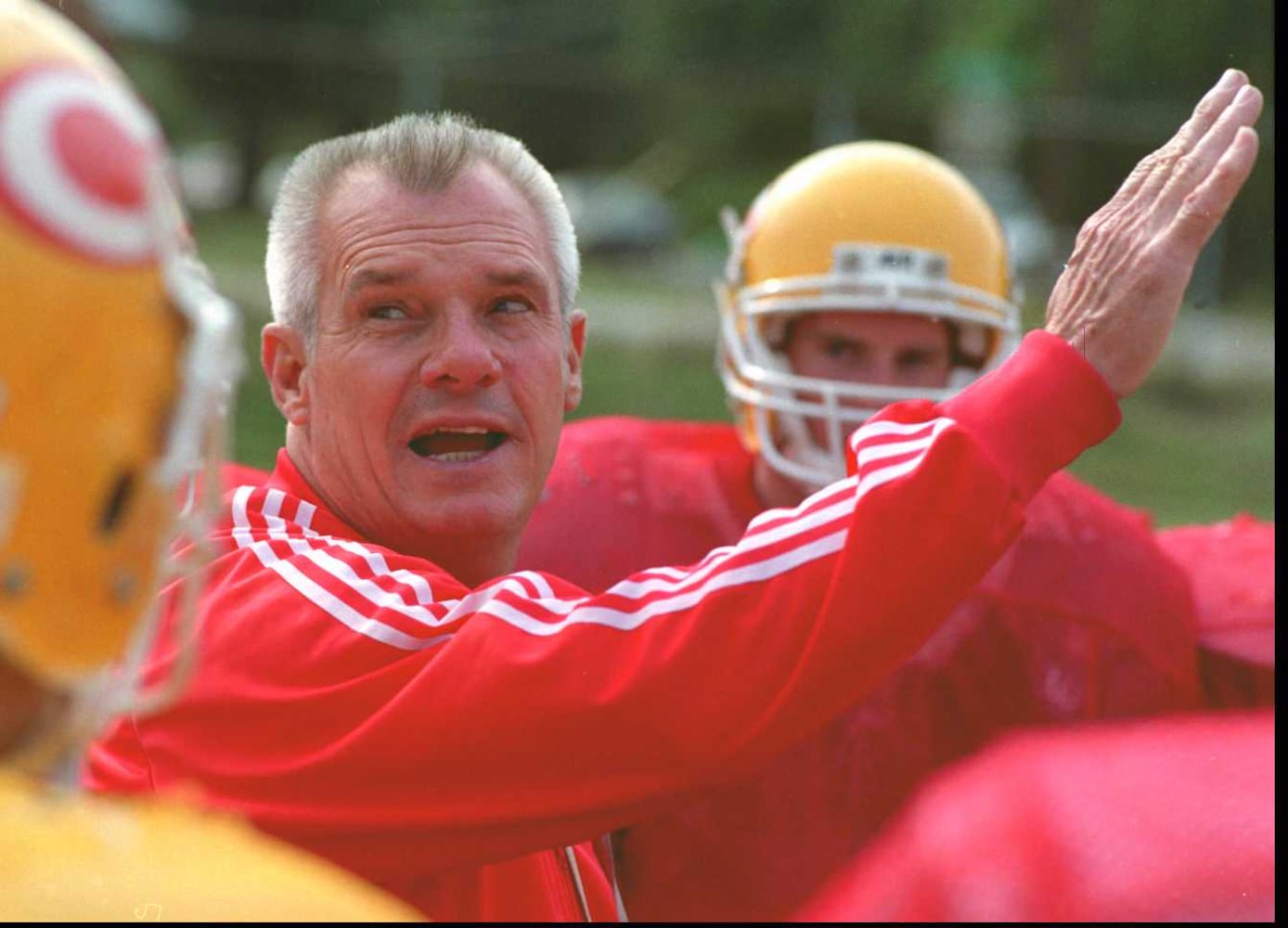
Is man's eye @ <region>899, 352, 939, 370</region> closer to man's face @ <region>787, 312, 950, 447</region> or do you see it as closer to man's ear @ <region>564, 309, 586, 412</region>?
man's face @ <region>787, 312, 950, 447</region>

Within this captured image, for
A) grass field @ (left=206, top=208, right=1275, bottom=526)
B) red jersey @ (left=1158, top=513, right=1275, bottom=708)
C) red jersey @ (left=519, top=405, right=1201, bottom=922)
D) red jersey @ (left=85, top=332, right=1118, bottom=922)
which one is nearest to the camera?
red jersey @ (left=85, top=332, right=1118, bottom=922)

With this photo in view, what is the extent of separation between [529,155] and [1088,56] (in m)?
14.1

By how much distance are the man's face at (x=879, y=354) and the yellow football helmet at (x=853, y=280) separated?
24 millimetres

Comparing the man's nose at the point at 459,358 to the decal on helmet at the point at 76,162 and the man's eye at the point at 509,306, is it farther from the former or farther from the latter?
the decal on helmet at the point at 76,162

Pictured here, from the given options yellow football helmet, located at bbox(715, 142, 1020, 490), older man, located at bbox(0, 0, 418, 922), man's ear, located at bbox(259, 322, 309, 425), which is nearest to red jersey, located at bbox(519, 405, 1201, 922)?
yellow football helmet, located at bbox(715, 142, 1020, 490)

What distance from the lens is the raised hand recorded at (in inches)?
85.2

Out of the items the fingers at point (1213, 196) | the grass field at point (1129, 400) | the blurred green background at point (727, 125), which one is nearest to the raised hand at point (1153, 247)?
the fingers at point (1213, 196)

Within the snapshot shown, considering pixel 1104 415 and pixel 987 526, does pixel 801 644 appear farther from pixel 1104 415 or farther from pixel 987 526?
pixel 1104 415

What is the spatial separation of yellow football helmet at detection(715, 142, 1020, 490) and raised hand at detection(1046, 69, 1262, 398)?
1423 mm

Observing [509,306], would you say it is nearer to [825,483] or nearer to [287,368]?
[287,368]

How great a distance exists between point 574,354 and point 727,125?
47.1 ft

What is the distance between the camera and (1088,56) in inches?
628

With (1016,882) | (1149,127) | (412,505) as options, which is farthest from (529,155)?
(1149,127)

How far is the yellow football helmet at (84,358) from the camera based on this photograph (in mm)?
1185
